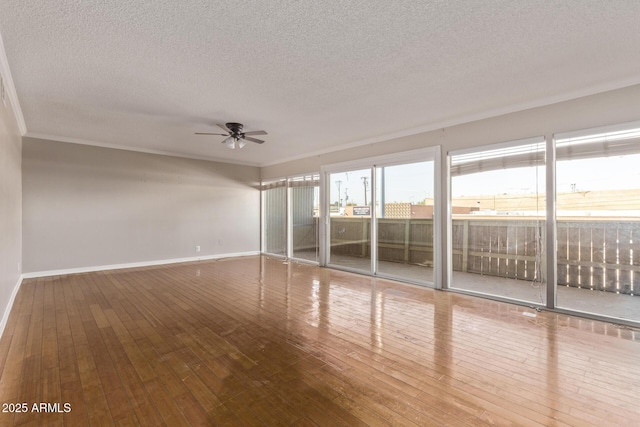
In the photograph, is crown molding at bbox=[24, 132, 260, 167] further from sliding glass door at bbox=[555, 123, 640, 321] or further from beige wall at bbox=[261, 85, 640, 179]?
sliding glass door at bbox=[555, 123, 640, 321]

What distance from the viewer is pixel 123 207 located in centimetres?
634

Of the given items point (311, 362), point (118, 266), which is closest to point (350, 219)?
point (311, 362)

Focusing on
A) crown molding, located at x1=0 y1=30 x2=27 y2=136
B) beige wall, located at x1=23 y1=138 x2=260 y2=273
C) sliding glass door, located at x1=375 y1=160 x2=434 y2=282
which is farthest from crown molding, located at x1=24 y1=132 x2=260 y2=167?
sliding glass door, located at x1=375 y1=160 x2=434 y2=282

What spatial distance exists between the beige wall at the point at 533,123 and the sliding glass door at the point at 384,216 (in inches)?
9.7

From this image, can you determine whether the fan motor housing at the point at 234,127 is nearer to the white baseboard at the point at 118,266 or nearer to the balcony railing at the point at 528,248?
the balcony railing at the point at 528,248

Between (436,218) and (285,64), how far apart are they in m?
3.34

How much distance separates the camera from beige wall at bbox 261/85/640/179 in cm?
324

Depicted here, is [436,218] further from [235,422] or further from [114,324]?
[114,324]

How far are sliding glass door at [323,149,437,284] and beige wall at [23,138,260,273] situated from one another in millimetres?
3120

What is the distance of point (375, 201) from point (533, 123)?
2.70m

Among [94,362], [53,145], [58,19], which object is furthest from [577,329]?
[53,145]

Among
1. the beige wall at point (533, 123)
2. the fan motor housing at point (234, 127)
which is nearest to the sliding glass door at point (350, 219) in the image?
the beige wall at point (533, 123)

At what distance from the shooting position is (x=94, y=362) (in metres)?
2.40

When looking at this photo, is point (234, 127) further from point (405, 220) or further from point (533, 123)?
point (533, 123)
